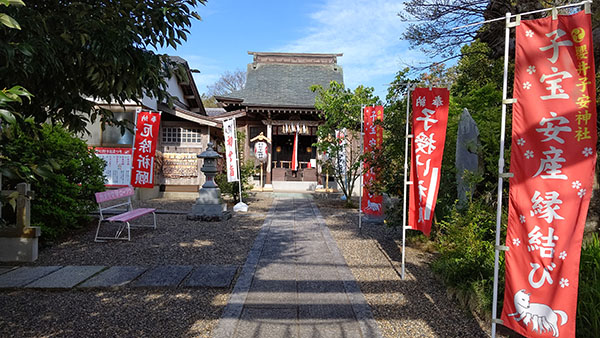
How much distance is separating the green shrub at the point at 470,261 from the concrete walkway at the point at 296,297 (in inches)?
41.3

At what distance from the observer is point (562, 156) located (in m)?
2.25

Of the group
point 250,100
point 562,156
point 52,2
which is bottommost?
point 562,156

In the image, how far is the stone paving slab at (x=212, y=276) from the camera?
391 cm

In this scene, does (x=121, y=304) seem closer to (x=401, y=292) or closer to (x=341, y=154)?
(x=401, y=292)

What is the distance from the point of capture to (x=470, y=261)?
3.65 m

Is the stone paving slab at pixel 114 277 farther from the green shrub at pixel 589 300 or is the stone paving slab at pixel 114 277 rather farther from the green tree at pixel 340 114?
the green tree at pixel 340 114

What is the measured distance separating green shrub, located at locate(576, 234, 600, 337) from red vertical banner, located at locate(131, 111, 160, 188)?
9481 millimetres

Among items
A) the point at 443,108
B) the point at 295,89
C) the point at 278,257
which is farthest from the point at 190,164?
the point at 443,108

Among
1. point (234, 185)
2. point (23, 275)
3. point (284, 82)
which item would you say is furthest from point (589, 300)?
point (284, 82)

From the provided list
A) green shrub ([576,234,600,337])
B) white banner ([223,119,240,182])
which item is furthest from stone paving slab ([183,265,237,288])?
white banner ([223,119,240,182])

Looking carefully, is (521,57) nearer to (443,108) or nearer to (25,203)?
(443,108)

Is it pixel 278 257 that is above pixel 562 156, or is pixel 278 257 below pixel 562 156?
below

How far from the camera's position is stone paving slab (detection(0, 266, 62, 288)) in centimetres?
383

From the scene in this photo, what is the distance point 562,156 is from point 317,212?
8253 millimetres
